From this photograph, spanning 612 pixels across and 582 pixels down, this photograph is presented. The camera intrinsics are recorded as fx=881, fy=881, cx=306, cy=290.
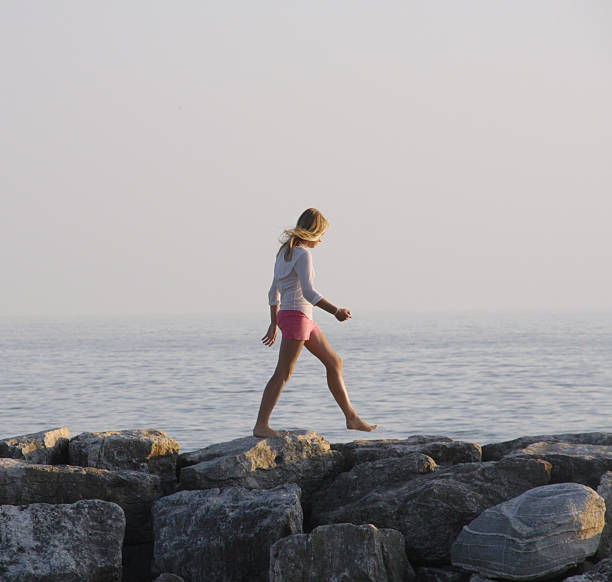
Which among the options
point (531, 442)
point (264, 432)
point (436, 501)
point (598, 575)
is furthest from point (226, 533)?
point (531, 442)

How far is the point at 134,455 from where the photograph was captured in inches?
253

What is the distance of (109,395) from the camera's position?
22.2 metres

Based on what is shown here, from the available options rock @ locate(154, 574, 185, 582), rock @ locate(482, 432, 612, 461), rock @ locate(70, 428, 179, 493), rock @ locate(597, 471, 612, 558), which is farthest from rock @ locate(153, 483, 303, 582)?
rock @ locate(482, 432, 612, 461)

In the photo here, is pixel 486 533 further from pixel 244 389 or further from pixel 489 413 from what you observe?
pixel 244 389

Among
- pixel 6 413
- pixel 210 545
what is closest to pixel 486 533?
pixel 210 545

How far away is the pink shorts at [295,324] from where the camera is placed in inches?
261

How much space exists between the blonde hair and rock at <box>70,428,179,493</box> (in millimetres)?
1704

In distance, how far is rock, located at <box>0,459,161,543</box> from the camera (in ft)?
19.3

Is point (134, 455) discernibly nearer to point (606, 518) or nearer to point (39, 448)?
point (39, 448)

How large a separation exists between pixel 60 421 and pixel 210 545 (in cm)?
1225

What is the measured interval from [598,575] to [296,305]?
2.94m

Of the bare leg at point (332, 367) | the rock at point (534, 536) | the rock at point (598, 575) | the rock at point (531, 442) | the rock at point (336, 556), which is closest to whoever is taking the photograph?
the rock at point (598, 575)

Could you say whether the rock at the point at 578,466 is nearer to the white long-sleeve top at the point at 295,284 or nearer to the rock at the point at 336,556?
the rock at the point at 336,556

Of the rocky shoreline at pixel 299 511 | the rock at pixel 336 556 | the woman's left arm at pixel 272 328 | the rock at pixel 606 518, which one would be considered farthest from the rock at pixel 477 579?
the woman's left arm at pixel 272 328
